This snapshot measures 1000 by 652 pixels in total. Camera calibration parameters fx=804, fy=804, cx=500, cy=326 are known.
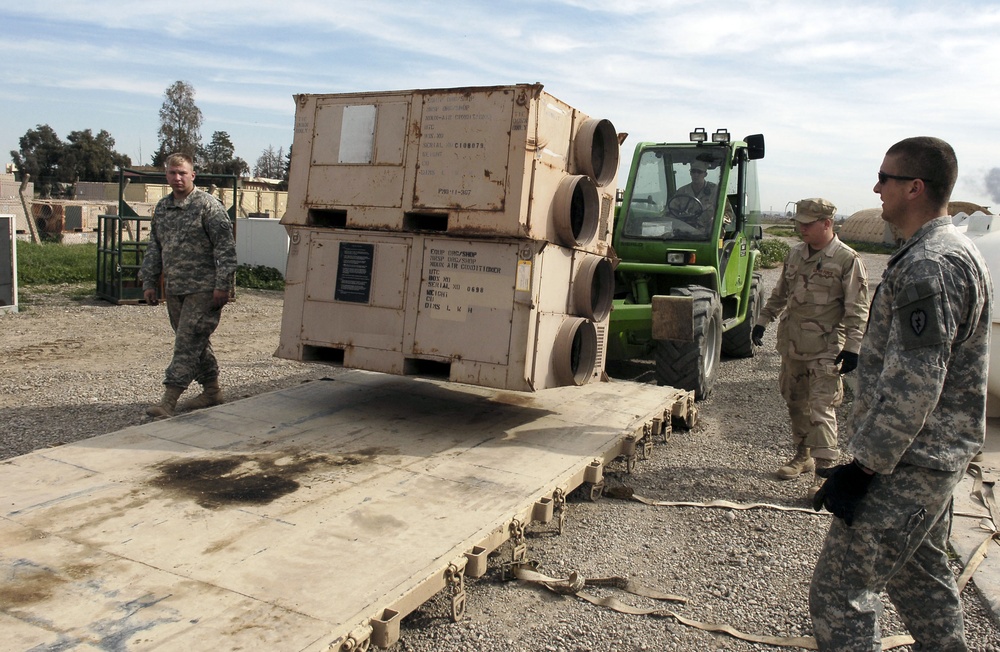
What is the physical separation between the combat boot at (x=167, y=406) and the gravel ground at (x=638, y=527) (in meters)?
0.63

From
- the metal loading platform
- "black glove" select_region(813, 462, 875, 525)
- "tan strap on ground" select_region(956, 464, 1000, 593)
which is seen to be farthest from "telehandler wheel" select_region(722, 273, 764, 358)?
"black glove" select_region(813, 462, 875, 525)

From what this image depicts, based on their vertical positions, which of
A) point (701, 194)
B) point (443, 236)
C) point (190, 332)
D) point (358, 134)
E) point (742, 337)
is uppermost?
point (701, 194)

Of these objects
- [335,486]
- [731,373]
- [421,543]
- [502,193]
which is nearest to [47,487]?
[335,486]

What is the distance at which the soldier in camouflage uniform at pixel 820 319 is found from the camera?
539 cm

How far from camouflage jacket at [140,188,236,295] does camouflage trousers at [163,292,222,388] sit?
3.5 inches

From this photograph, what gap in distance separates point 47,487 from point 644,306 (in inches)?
200

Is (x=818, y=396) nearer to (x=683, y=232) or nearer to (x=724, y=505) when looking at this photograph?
(x=724, y=505)

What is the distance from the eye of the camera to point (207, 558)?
10.5 ft

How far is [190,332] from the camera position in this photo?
598cm

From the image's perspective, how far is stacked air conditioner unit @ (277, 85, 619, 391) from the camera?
5.13 meters

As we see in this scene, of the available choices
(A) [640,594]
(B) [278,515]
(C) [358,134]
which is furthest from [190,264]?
(A) [640,594]

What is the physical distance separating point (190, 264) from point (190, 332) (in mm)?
507

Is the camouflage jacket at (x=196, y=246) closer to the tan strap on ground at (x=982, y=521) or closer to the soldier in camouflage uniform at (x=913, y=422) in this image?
the soldier in camouflage uniform at (x=913, y=422)

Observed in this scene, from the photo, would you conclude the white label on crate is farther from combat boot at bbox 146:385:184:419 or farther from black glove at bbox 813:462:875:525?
black glove at bbox 813:462:875:525
